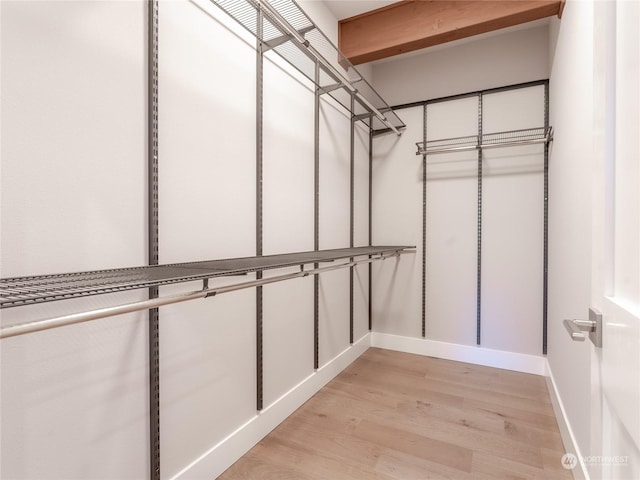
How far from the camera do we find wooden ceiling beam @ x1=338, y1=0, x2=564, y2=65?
201 cm

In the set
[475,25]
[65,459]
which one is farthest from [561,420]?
[475,25]

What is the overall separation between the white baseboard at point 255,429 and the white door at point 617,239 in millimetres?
1332

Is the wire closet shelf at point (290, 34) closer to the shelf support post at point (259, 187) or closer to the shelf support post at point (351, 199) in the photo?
the shelf support post at point (259, 187)

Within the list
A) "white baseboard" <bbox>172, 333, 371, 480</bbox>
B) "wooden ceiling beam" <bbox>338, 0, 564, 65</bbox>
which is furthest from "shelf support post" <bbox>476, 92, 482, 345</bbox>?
"white baseboard" <bbox>172, 333, 371, 480</bbox>

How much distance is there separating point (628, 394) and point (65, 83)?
142 centimetres

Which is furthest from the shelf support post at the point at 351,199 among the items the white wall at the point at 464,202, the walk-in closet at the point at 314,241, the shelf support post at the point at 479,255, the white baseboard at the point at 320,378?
the shelf support post at the point at 479,255

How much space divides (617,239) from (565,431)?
158 centimetres

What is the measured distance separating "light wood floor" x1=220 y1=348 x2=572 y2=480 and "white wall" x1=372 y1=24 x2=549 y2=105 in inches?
92.8

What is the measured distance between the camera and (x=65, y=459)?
3.03 ft

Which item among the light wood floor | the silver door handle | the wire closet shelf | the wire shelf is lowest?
the light wood floor

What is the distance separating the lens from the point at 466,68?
2789mm

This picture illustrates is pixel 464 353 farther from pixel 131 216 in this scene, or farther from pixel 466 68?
pixel 131 216

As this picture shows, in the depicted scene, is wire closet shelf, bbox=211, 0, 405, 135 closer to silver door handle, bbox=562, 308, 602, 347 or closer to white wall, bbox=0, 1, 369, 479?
white wall, bbox=0, 1, 369, 479

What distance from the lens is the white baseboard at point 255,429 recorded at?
1.36 metres
